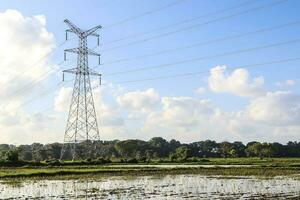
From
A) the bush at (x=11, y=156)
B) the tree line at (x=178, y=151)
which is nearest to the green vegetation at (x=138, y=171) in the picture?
the bush at (x=11, y=156)

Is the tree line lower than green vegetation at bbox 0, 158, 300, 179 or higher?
higher

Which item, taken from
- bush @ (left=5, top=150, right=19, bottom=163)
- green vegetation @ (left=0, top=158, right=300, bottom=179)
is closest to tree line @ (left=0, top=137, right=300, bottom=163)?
bush @ (left=5, top=150, right=19, bottom=163)

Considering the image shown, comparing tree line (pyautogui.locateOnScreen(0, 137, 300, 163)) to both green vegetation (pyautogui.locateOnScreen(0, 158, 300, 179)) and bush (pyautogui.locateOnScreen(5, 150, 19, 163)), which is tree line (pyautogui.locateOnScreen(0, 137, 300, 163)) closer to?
bush (pyautogui.locateOnScreen(5, 150, 19, 163))

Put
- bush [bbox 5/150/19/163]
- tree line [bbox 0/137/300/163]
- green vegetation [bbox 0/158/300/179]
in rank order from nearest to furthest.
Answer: green vegetation [bbox 0/158/300/179] < bush [bbox 5/150/19/163] < tree line [bbox 0/137/300/163]

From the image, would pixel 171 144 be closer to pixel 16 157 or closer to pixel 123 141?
pixel 123 141

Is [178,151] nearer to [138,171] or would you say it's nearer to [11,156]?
[11,156]

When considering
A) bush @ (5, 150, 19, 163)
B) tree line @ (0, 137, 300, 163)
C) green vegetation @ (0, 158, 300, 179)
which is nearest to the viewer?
green vegetation @ (0, 158, 300, 179)

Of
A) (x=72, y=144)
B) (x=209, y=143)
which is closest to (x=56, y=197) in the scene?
(x=72, y=144)

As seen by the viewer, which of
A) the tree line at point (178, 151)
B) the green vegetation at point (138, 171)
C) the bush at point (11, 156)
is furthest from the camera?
the tree line at point (178, 151)

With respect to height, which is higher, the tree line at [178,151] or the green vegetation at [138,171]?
the tree line at [178,151]

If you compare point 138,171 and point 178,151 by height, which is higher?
point 178,151

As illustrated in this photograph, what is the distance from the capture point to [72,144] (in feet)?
179

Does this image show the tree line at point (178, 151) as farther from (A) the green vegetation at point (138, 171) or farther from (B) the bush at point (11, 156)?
(A) the green vegetation at point (138, 171)

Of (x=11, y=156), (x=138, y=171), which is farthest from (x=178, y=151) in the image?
(x=138, y=171)
